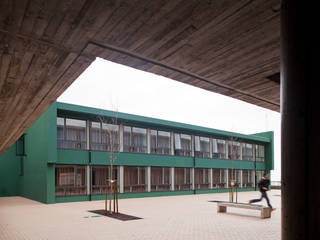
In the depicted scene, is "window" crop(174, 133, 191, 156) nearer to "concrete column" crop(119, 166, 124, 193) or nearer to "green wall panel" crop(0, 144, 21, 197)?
"concrete column" crop(119, 166, 124, 193)

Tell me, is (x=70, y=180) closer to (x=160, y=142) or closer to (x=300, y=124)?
(x=160, y=142)

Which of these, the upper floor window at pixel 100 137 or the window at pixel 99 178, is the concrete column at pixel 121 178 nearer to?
the window at pixel 99 178

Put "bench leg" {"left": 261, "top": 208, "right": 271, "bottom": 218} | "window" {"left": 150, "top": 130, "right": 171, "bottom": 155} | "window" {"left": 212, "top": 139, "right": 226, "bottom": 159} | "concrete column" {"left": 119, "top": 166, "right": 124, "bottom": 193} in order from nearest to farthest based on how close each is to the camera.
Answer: "bench leg" {"left": 261, "top": 208, "right": 271, "bottom": 218} → "concrete column" {"left": 119, "top": 166, "right": 124, "bottom": 193} → "window" {"left": 150, "top": 130, "right": 171, "bottom": 155} → "window" {"left": 212, "top": 139, "right": 226, "bottom": 159}

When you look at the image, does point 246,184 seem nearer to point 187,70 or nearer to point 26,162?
point 26,162

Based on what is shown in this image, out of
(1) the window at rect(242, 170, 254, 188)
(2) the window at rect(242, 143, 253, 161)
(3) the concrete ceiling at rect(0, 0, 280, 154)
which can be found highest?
(3) the concrete ceiling at rect(0, 0, 280, 154)

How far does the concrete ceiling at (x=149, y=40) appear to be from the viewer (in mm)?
3541

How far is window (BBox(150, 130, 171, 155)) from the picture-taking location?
28.5 m

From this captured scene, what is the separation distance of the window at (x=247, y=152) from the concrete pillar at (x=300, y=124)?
39267 mm

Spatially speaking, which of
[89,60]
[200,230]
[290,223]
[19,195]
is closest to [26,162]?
[19,195]

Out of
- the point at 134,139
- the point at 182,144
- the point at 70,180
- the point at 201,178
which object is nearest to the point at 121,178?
the point at 134,139

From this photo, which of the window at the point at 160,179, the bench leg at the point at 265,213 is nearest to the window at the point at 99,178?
the window at the point at 160,179

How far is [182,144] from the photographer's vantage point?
102ft

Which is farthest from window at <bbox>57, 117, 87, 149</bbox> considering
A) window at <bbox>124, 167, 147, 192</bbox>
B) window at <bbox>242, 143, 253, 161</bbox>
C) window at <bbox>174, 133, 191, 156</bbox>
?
window at <bbox>242, 143, 253, 161</bbox>

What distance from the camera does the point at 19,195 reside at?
98.4 feet
